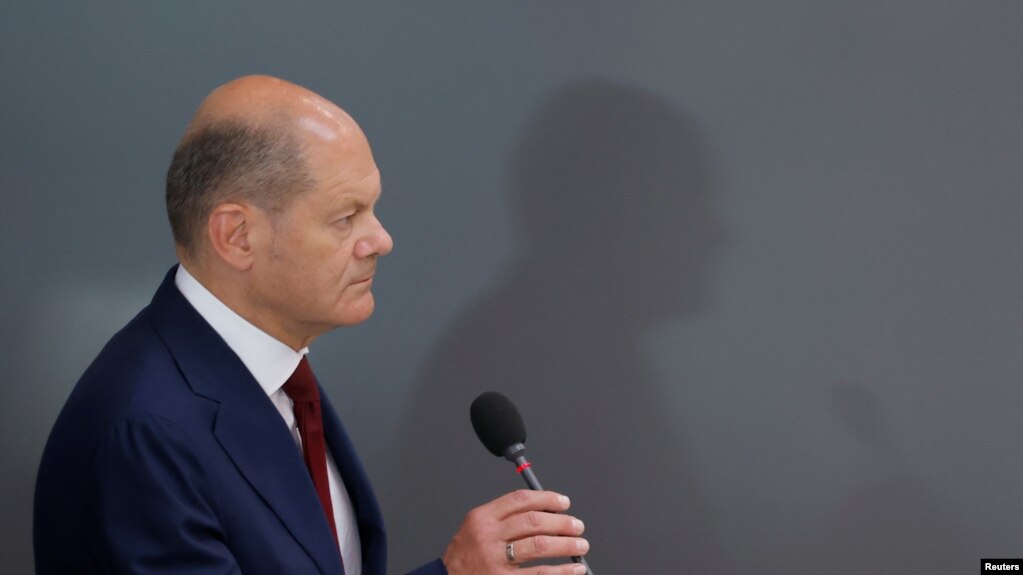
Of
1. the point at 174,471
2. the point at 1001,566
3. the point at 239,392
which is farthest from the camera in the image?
the point at 1001,566

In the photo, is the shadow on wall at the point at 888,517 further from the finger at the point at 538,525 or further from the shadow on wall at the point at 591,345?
the finger at the point at 538,525

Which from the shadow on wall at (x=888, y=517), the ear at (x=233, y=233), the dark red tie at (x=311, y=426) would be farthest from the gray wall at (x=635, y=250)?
the ear at (x=233, y=233)

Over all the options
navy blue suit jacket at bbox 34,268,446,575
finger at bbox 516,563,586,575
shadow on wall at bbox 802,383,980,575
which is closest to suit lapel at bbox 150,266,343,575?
navy blue suit jacket at bbox 34,268,446,575

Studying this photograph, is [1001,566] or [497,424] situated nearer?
[497,424]

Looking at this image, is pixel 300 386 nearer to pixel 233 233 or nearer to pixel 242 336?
pixel 242 336

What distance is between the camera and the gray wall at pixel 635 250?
2.03 m

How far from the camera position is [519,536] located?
1253mm

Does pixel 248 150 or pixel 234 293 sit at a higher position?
pixel 248 150

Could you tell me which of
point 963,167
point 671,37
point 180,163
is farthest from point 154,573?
point 963,167

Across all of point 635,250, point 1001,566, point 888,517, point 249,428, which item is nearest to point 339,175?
point 249,428

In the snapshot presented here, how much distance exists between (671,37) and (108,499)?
4.37ft

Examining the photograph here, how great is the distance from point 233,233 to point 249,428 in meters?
0.21

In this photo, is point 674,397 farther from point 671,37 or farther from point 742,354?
point 671,37

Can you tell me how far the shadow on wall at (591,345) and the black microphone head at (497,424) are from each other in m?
0.74
